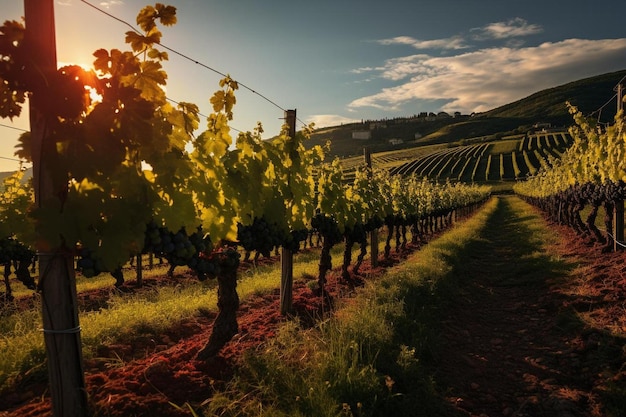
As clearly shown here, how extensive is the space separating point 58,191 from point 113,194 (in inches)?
16.0

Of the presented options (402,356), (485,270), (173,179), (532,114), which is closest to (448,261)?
(485,270)

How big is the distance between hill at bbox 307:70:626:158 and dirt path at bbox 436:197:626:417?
11811 cm

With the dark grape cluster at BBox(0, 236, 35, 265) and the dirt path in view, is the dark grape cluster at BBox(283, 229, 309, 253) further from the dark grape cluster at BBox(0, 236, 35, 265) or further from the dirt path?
the dark grape cluster at BBox(0, 236, 35, 265)

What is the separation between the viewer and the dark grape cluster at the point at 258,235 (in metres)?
5.49

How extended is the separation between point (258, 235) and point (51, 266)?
124 inches

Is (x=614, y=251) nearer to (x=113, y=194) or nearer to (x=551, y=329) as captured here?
(x=551, y=329)

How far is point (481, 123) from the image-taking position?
497ft

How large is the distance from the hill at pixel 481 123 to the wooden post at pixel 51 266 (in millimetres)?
124880

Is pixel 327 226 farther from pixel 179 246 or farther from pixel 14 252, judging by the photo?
Answer: pixel 14 252

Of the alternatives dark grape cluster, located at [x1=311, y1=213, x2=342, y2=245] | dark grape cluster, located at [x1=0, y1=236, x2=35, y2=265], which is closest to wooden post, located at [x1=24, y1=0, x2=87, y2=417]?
dark grape cluster, located at [x1=311, y1=213, x2=342, y2=245]

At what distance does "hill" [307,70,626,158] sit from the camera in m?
140

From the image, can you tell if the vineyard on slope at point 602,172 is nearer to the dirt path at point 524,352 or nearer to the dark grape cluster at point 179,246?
the dirt path at point 524,352

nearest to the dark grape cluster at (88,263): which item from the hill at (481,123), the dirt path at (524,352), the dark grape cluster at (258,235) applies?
the dark grape cluster at (258,235)

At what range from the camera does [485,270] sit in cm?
1206
